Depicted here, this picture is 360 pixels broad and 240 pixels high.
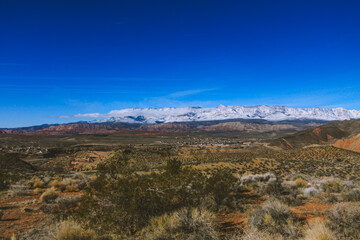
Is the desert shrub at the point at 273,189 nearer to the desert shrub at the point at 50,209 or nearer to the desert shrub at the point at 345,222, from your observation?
the desert shrub at the point at 345,222

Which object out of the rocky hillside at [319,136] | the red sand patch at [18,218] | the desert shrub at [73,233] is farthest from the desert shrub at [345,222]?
the rocky hillside at [319,136]

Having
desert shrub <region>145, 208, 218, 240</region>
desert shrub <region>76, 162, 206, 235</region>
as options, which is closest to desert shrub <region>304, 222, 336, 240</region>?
desert shrub <region>145, 208, 218, 240</region>

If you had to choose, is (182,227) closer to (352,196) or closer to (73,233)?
(73,233)

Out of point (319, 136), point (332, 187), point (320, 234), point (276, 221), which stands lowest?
point (319, 136)

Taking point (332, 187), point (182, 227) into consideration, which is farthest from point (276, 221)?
point (332, 187)

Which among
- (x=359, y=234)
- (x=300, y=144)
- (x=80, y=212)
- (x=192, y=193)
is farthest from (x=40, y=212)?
(x=300, y=144)

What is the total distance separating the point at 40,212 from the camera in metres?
9.83

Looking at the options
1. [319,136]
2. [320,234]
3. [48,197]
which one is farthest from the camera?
[319,136]

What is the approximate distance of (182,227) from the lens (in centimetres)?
620

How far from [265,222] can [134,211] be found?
4370 mm

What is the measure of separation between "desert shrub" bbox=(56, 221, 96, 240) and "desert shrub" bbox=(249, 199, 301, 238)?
5118 mm

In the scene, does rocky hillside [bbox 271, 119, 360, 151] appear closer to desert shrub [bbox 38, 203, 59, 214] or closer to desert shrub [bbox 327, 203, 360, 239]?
desert shrub [bbox 327, 203, 360, 239]

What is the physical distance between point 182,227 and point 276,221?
3216 millimetres

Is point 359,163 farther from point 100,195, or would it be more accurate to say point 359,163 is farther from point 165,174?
point 100,195
